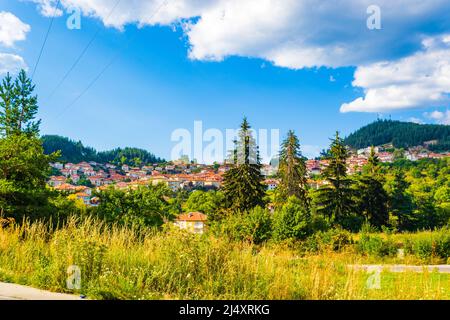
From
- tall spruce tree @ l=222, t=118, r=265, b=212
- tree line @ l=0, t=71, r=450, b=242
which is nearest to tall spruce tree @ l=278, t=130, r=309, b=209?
tree line @ l=0, t=71, r=450, b=242

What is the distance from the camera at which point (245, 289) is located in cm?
448

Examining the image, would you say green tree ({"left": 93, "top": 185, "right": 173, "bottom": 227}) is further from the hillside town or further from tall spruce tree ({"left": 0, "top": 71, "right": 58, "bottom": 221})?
the hillside town

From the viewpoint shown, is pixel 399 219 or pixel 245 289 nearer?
pixel 245 289

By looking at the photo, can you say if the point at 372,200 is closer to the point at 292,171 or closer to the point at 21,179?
the point at 292,171

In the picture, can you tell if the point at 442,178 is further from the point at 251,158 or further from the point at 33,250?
the point at 33,250

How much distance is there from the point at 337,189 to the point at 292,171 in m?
5.72

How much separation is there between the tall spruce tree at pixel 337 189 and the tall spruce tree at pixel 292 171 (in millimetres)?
2596

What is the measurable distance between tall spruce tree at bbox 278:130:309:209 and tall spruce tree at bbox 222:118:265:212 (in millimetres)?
3603

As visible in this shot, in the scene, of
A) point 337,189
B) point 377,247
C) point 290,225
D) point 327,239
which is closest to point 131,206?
point 290,225

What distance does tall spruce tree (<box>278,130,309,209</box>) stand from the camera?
140 feet

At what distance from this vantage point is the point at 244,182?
3934 cm
